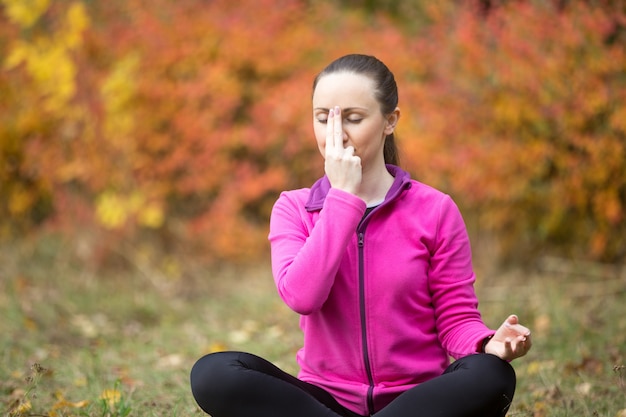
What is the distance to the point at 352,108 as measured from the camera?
2.38m

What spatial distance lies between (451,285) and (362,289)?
0.28 meters

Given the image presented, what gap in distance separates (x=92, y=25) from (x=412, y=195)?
4678 millimetres

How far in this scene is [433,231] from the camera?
2436 millimetres

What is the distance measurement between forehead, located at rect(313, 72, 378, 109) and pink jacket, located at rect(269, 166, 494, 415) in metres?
0.28

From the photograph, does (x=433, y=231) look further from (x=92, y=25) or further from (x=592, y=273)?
(x=92, y=25)

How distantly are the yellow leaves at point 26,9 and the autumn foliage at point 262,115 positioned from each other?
0.02 metres

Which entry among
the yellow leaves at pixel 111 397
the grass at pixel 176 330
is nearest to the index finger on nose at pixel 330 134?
the grass at pixel 176 330

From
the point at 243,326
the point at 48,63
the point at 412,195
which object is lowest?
the point at 243,326

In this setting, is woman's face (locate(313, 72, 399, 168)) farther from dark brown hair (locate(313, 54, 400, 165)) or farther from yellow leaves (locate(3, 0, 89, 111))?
yellow leaves (locate(3, 0, 89, 111))

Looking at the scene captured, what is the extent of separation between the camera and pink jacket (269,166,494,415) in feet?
7.73

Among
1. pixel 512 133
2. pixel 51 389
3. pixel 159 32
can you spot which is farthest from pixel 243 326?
pixel 159 32

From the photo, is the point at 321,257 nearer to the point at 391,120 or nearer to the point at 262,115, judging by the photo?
the point at 391,120

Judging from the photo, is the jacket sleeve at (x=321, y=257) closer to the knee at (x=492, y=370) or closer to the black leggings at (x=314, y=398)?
the black leggings at (x=314, y=398)

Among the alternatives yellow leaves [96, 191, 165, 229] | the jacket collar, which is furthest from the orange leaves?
the jacket collar
